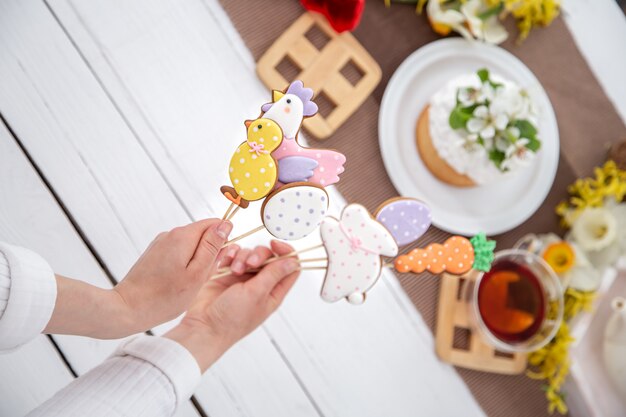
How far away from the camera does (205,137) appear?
816 mm

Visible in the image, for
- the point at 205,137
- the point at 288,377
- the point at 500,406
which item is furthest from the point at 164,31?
the point at 500,406

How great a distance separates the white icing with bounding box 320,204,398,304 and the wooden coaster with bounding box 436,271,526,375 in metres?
0.30

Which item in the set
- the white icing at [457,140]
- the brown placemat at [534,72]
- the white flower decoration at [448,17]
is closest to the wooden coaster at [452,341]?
the brown placemat at [534,72]

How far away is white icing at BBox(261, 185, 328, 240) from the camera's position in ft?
1.66

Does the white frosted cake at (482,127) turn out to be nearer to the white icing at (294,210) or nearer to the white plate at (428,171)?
the white plate at (428,171)

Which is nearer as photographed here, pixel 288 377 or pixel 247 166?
pixel 247 166

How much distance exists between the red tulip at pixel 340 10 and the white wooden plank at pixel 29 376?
25.3 inches

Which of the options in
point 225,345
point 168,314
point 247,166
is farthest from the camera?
point 225,345

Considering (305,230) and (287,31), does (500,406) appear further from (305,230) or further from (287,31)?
(287,31)

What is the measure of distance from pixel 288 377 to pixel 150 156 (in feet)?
1.33

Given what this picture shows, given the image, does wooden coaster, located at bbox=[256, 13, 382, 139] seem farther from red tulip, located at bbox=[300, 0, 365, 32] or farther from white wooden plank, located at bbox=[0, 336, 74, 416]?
white wooden plank, located at bbox=[0, 336, 74, 416]

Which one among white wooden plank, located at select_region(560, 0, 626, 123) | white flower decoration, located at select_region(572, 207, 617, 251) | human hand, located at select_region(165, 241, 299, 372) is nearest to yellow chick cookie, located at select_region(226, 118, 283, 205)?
human hand, located at select_region(165, 241, 299, 372)

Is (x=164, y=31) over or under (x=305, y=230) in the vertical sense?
over

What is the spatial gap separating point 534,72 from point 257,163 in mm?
635
